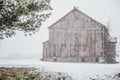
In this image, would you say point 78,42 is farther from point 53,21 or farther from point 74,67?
point 53,21

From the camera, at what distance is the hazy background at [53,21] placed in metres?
4.12

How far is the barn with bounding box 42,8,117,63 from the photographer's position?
421 centimetres

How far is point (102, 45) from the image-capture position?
166 inches

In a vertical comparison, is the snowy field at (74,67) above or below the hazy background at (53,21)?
below

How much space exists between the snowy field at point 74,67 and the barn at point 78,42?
108 mm

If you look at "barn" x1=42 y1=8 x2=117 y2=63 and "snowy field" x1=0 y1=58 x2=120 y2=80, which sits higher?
"barn" x1=42 y1=8 x2=117 y2=63

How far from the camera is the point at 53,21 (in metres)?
4.27

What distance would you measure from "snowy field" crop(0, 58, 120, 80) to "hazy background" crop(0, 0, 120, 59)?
112 mm

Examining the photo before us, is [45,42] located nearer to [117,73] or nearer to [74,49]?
[74,49]

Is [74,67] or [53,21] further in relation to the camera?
[53,21]

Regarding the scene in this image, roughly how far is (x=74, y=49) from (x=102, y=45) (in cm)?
53

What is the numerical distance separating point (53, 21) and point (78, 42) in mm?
613

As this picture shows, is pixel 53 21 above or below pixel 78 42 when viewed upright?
above

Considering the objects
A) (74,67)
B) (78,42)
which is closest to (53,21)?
(78,42)
